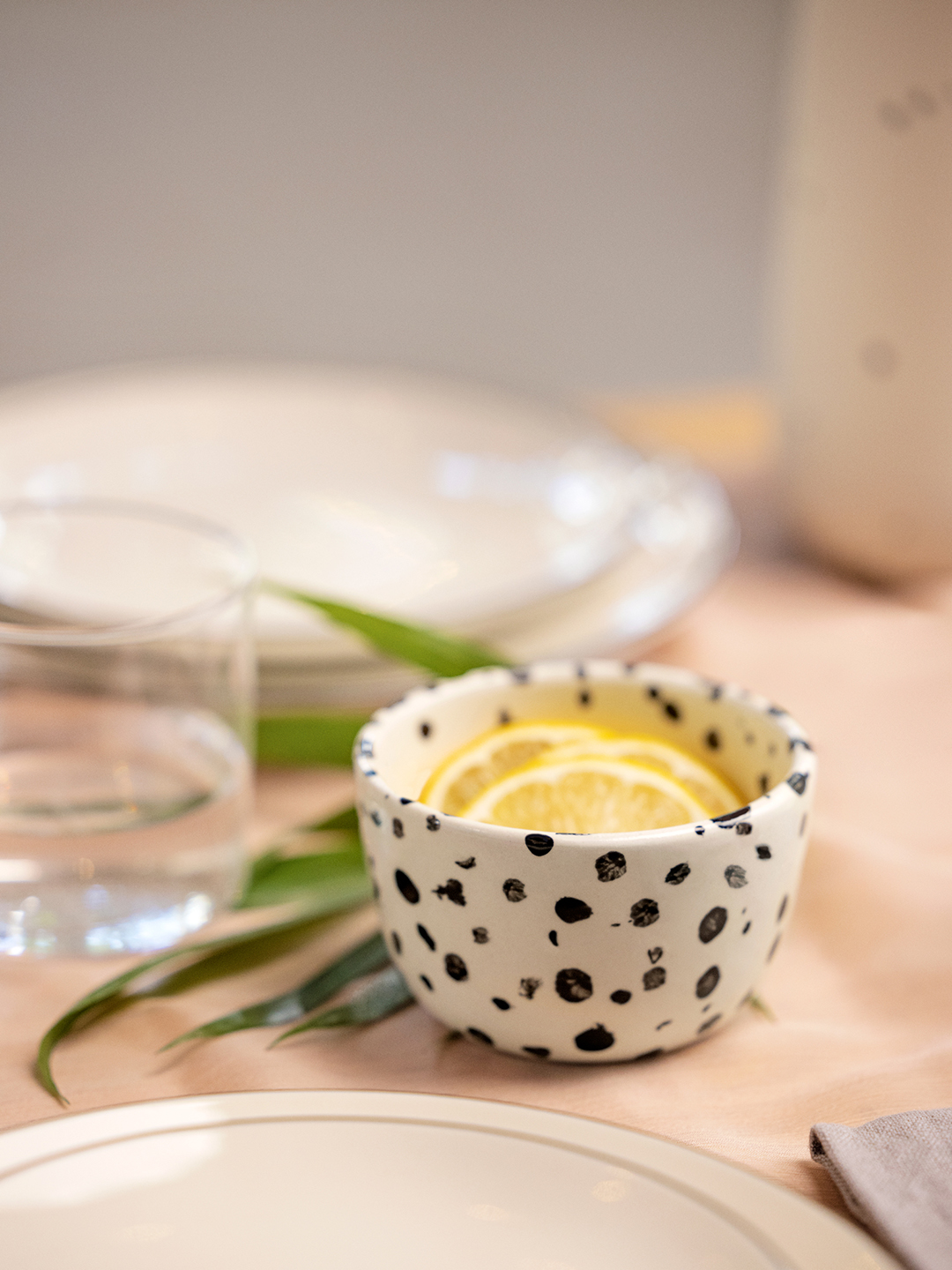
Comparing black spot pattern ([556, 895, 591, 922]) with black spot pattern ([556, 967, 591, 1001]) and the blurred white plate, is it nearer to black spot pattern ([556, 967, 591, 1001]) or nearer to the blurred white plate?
black spot pattern ([556, 967, 591, 1001])

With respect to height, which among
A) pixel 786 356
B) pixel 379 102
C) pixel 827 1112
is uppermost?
pixel 379 102

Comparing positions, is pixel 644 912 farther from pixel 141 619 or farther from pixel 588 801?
pixel 141 619

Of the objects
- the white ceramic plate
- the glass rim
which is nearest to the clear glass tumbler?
the glass rim

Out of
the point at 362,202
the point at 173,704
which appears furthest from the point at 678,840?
the point at 362,202

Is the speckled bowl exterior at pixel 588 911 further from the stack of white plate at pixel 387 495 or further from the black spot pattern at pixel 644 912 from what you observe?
the stack of white plate at pixel 387 495

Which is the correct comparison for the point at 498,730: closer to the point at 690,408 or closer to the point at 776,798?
the point at 776,798
